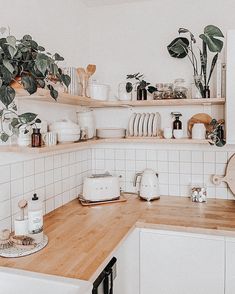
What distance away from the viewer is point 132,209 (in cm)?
229

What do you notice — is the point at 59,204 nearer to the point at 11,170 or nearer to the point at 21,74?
the point at 11,170

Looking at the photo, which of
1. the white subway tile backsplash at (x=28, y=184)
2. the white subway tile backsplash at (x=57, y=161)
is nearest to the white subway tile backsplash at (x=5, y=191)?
the white subway tile backsplash at (x=28, y=184)

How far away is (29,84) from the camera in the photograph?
145 cm

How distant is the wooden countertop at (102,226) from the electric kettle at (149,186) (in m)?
0.06

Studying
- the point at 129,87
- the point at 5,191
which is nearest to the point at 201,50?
the point at 129,87

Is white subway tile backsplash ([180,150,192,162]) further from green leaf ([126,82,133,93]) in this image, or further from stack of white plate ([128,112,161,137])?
green leaf ([126,82,133,93])

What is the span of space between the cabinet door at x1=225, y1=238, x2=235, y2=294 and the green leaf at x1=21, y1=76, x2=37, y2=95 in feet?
4.42

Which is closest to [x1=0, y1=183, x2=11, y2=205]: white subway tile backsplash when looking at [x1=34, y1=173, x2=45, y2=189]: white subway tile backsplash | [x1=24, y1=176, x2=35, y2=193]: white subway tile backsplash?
[x1=24, y1=176, x2=35, y2=193]: white subway tile backsplash

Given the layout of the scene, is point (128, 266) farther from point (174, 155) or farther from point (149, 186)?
point (174, 155)

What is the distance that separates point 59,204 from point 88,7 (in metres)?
1.69

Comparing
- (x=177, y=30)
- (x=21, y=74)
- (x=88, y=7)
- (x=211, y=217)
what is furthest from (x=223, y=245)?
(x=88, y=7)

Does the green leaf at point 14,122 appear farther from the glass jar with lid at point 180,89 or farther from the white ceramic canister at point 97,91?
the glass jar with lid at point 180,89

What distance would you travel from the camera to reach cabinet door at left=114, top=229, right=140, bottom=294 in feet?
6.04

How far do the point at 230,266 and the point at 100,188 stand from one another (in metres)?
1.04
